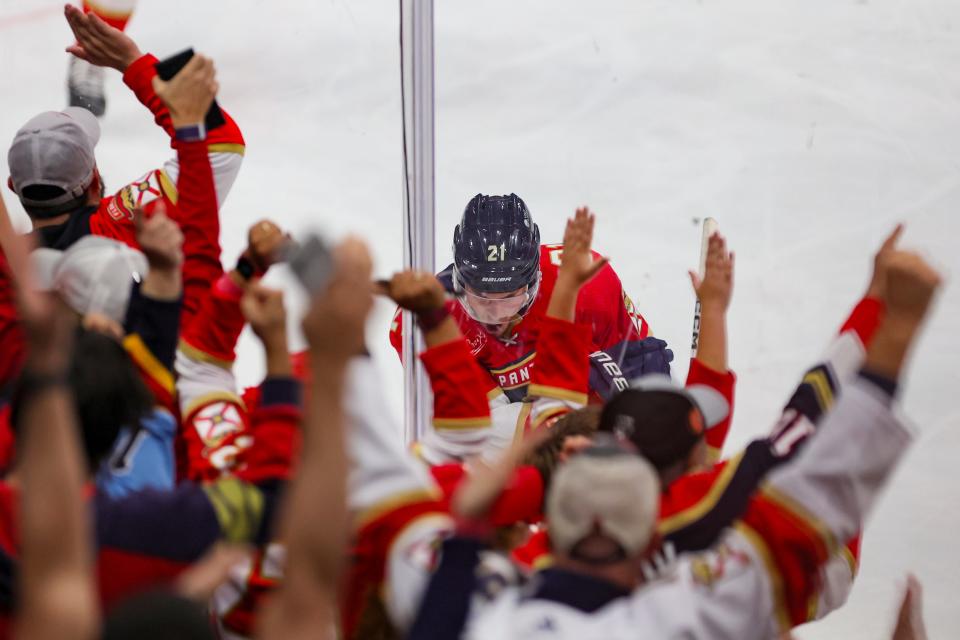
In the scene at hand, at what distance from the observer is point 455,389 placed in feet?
7.72

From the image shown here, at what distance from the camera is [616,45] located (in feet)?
18.3

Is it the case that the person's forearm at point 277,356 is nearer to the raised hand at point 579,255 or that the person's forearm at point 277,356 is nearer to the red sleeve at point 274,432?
the red sleeve at point 274,432

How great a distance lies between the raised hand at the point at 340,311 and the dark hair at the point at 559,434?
79cm

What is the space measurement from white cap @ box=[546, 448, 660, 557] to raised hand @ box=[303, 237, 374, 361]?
359mm

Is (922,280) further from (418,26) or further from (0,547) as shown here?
(418,26)

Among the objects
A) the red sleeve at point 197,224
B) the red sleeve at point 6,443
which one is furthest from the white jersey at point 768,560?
the red sleeve at point 197,224

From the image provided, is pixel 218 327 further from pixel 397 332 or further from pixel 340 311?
pixel 397 332

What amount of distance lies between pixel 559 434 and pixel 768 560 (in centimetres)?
59

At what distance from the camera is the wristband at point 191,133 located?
2.67 m

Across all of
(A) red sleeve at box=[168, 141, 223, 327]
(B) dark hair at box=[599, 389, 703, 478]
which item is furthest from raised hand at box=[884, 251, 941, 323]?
(A) red sleeve at box=[168, 141, 223, 327]

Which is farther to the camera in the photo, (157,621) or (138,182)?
(138,182)

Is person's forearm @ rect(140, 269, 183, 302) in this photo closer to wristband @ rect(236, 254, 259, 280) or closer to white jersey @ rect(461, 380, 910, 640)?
wristband @ rect(236, 254, 259, 280)

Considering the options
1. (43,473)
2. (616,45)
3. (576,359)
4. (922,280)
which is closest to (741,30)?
(616,45)

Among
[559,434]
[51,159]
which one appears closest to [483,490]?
[559,434]
